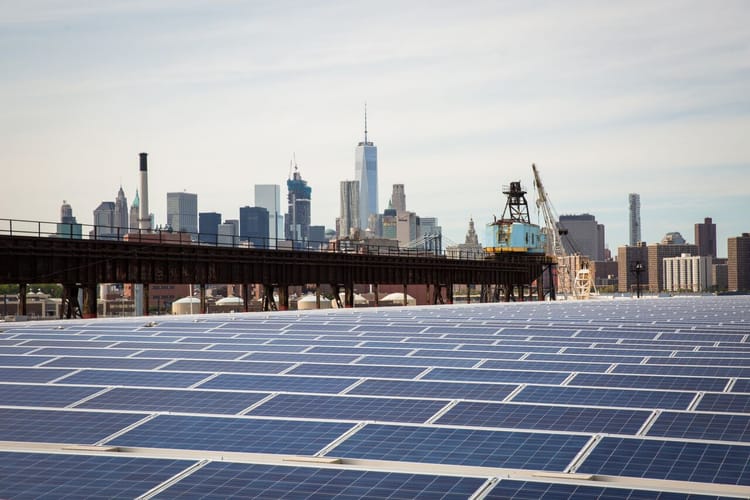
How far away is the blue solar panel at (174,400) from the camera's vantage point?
15.3 metres

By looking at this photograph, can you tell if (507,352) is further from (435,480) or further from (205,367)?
(435,480)

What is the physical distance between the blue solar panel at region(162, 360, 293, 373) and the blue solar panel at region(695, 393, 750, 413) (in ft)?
27.0

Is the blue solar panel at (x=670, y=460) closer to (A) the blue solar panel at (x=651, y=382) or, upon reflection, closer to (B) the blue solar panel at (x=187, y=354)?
(A) the blue solar panel at (x=651, y=382)

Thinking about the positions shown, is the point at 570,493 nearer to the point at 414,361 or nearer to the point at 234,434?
the point at 234,434

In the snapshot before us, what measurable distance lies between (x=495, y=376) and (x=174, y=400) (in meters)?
6.20

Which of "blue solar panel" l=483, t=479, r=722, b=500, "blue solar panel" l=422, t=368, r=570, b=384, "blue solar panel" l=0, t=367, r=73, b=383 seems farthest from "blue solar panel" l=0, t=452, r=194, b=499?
"blue solar panel" l=422, t=368, r=570, b=384

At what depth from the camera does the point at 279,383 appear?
690 inches

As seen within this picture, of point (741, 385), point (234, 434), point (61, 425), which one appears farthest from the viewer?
point (741, 385)

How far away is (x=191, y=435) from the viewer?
13.3 metres

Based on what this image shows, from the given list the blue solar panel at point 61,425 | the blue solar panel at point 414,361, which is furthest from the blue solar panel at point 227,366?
the blue solar panel at point 61,425

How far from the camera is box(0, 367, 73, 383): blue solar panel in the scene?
1858 cm

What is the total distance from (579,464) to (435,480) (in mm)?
1977

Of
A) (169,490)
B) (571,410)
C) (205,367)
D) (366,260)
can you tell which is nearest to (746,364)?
(571,410)

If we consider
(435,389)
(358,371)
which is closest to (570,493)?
(435,389)
